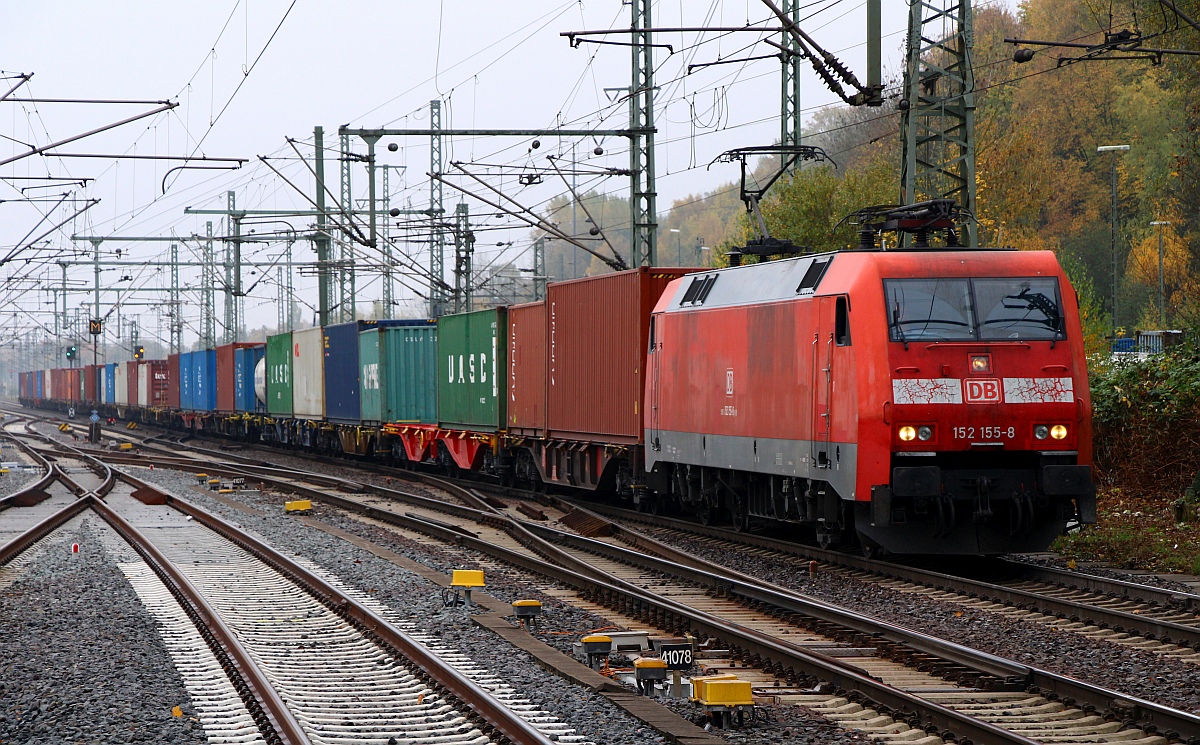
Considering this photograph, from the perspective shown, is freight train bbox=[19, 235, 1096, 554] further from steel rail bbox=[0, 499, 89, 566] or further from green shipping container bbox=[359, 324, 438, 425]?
steel rail bbox=[0, 499, 89, 566]

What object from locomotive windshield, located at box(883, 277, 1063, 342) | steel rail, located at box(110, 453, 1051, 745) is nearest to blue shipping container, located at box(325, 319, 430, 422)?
steel rail, located at box(110, 453, 1051, 745)

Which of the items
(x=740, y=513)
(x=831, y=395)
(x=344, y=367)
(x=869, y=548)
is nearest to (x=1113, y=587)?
(x=869, y=548)

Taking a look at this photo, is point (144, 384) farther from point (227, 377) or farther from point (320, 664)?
point (320, 664)

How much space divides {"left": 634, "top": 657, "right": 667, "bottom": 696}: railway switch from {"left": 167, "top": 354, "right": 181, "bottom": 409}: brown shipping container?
5024cm

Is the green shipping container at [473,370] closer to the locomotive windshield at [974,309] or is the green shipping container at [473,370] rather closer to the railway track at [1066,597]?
the railway track at [1066,597]

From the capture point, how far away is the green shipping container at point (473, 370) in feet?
80.6

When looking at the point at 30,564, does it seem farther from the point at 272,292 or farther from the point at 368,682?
the point at 272,292

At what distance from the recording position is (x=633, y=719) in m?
7.16

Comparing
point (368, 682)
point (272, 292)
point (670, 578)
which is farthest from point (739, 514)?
point (272, 292)

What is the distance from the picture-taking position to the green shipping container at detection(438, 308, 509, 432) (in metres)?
24.6

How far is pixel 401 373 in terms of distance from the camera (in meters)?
30.2

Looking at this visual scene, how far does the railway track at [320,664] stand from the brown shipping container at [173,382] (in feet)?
136

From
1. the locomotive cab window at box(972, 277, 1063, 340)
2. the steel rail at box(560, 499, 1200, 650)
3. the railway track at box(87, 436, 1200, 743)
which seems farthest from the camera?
the locomotive cab window at box(972, 277, 1063, 340)

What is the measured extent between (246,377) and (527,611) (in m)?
36.3
